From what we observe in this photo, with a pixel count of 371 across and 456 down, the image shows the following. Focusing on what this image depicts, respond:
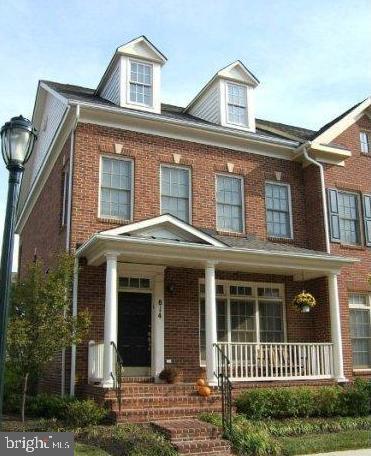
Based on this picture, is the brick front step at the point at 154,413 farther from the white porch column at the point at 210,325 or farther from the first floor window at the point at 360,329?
the first floor window at the point at 360,329

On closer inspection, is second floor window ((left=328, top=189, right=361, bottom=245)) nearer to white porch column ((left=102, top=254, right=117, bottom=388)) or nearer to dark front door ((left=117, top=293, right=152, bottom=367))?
dark front door ((left=117, top=293, right=152, bottom=367))

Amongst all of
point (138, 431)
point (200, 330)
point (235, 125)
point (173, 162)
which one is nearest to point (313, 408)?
point (200, 330)

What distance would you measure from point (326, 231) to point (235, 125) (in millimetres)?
4304

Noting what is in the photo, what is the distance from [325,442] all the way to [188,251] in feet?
16.6

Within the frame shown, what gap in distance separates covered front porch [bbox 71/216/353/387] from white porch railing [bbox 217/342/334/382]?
0.09 feet

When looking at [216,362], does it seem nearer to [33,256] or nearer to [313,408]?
[313,408]

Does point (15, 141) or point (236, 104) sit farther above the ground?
point (236, 104)

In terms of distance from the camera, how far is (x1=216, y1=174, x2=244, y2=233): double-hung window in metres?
15.9

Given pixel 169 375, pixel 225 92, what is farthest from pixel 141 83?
pixel 169 375

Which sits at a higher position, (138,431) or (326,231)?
(326,231)

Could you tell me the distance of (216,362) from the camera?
12.8 meters

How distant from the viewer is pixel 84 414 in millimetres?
10500

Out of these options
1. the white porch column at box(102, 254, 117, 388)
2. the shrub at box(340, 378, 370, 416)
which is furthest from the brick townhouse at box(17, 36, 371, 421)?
the shrub at box(340, 378, 370, 416)

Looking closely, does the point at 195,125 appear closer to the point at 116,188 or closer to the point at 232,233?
the point at 116,188
